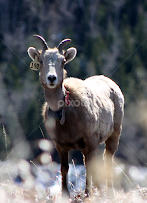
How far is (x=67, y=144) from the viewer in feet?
16.0

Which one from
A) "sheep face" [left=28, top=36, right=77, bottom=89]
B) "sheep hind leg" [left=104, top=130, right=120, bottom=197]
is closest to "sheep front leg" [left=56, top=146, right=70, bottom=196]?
"sheep face" [left=28, top=36, right=77, bottom=89]

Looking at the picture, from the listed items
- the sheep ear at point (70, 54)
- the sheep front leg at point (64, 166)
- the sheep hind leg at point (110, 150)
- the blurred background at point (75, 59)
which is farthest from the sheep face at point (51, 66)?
the blurred background at point (75, 59)

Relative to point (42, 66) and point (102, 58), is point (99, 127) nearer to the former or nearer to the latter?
point (42, 66)

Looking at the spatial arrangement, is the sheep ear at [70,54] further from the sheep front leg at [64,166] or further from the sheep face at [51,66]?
the sheep front leg at [64,166]

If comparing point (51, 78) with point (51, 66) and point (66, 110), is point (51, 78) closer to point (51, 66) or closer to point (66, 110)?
point (51, 66)

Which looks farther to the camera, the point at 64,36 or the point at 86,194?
the point at 64,36

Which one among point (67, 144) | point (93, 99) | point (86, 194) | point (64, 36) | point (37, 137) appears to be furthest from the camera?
point (64, 36)

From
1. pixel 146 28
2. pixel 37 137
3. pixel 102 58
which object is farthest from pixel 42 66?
pixel 146 28

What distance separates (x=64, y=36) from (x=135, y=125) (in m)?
16.6

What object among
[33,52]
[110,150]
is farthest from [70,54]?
[110,150]

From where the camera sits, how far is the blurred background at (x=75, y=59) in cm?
2886

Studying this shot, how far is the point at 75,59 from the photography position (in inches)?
1389

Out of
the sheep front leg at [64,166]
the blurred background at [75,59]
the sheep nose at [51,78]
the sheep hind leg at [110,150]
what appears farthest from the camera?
the blurred background at [75,59]

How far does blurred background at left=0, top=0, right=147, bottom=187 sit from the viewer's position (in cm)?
2886
